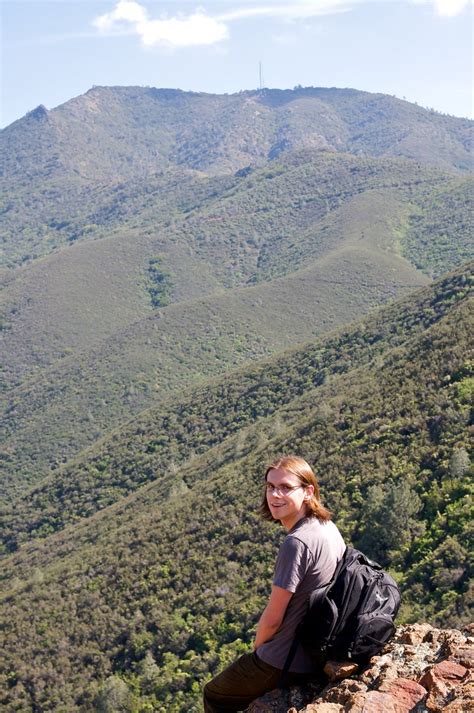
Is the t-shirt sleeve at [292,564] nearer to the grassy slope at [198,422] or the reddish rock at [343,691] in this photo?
the reddish rock at [343,691]

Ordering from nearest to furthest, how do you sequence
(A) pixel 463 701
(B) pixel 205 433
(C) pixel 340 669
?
1. (A) pixel 463 701
2. (C) pixel 340 669
3. (B) pixel 205 433

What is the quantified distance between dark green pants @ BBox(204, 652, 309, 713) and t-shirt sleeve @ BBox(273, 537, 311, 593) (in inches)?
28.4

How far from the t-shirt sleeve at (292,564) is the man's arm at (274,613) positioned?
5cm

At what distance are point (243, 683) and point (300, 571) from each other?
104 centimetres

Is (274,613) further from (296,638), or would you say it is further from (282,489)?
(282,489)

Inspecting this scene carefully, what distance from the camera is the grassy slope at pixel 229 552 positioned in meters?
15.8

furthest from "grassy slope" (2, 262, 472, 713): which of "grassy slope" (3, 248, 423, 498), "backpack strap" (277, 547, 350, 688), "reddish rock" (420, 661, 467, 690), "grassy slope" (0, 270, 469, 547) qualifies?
"grassy slope" (3, 248, 423, 498)

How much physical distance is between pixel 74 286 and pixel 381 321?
63.6 metres

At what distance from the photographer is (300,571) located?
4465 mm

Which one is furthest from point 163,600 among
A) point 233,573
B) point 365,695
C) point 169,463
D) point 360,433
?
point 169,463

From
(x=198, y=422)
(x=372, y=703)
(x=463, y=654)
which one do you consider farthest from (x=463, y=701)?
(x=198, y=422)

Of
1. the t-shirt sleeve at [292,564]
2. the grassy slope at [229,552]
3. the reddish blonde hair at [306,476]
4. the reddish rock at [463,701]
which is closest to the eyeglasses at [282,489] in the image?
the reddish blonde hair at [306,476]

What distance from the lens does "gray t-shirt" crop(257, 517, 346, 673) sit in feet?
14.6

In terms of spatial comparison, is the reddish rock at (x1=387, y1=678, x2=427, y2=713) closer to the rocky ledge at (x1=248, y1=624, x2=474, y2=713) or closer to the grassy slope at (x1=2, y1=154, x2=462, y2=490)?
the rocky ledge at (x1=248, y1=624, x2=474, y2=713)
